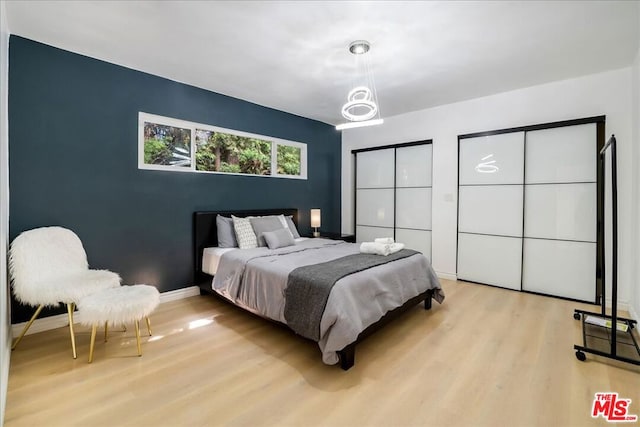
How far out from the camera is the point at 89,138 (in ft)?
10.0

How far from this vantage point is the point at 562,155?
12.2ft

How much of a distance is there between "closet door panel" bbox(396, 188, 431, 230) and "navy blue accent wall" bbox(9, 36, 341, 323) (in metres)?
2.64

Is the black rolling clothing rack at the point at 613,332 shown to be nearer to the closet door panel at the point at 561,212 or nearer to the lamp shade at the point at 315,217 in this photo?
the closet door panel at the point at 561,212

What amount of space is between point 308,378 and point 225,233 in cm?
221

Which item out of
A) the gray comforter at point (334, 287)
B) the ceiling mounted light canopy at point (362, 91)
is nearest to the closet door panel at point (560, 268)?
the gray comforter at point (334, 287)

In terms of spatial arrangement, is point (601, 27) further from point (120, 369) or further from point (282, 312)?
point (120, 369)

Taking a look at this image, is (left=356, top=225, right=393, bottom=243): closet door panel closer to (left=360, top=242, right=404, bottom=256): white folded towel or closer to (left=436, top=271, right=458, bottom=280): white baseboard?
(left=436, top=271, right=458, bottom=280): white baseboard

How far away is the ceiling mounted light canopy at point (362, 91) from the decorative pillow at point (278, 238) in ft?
4.91

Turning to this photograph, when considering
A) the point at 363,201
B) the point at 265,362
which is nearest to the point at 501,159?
the point at 363,201

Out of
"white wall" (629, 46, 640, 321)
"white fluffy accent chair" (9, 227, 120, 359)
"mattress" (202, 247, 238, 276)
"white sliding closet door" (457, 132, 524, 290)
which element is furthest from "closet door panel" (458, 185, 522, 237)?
"white fluffy accent chair" (9, 227, 120, 359)

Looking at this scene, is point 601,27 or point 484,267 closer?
point 601,27

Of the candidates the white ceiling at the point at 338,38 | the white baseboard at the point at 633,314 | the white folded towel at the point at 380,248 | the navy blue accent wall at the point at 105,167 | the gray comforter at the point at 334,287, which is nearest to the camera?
the gray comforter at the point at 334,287

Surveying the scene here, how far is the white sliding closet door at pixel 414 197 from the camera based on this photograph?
491cm

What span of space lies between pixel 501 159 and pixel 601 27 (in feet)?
5.97
